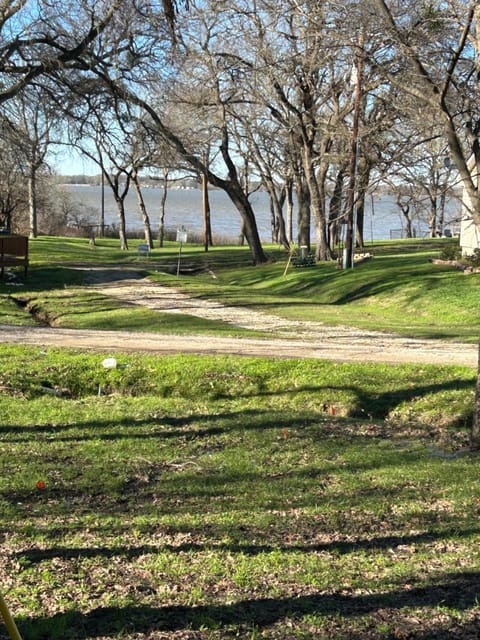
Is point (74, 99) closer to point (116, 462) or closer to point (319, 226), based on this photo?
point (116, 462)

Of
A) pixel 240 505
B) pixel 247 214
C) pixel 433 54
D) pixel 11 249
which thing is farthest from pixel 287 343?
pixel 247 214

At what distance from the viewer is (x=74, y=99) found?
55.9 ft

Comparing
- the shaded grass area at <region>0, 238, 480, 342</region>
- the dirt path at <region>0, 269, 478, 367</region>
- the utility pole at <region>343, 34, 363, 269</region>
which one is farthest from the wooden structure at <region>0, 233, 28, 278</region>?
the utility pole at <region>343, 34, 363, 269</region>

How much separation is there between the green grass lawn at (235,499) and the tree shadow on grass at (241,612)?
0.4 inches

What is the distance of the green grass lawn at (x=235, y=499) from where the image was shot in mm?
3922

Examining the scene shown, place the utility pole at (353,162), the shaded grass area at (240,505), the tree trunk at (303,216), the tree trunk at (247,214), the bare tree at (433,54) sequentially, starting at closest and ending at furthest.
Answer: the shaded grass area at (240,505) < the bare tree at (433,54) < the utility pole at (353,162) < the tree trunk at (247,214) < the tree trunk at (303,216)

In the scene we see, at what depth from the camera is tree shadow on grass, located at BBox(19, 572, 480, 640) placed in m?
3.72

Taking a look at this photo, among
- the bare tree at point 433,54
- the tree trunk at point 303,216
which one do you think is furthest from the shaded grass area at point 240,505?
the tree trunk at point 303,216

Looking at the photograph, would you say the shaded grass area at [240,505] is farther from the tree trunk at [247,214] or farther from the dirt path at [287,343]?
the tree trunk at [247,214]

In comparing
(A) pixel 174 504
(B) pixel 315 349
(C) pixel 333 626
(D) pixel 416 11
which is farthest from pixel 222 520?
(D) pixel 416 11

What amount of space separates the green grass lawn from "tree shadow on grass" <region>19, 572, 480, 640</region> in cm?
1

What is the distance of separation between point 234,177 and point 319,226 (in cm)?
425

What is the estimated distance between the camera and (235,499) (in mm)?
5684

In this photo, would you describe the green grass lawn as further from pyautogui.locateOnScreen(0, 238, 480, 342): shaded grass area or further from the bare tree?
pyautogui.locateOnScreen(0, 238, 480, 342): shaded grass area
